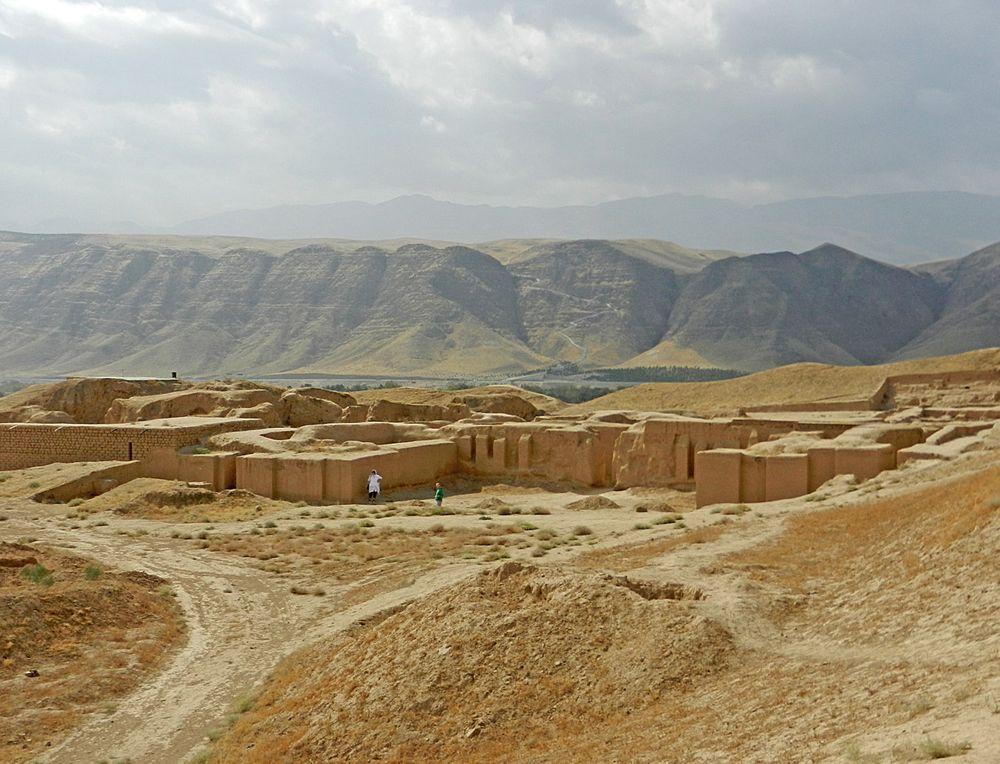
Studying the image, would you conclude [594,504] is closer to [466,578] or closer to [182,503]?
[182,503]

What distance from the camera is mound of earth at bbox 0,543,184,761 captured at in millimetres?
8711

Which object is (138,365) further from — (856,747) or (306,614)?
(856,747)

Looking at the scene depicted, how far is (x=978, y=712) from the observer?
4.86m

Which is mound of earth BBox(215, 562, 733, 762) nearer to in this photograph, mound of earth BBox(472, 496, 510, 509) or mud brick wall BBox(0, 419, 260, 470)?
mound of earth BBox(472, 496, 510, 509)

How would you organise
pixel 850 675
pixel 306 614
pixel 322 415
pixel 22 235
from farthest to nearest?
pixel 22 235 < pixel 322 415 < pixel 306 614 < pixel 850 675

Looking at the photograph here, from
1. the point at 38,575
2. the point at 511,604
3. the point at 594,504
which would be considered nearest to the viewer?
the point at 511,604

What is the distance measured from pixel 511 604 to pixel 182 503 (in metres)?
11.7

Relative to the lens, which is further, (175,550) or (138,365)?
(138,365)

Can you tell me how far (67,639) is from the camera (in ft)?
34.1

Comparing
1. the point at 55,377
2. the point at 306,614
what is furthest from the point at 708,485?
the point at 55,377

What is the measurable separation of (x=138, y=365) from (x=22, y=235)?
1911 inches

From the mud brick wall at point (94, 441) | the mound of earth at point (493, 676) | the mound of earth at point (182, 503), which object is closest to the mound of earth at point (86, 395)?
the mud brick wall at point (94, 441)

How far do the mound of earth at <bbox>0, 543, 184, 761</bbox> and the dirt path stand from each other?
9.7 inches

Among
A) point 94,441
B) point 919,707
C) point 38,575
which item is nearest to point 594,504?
point 38,575
